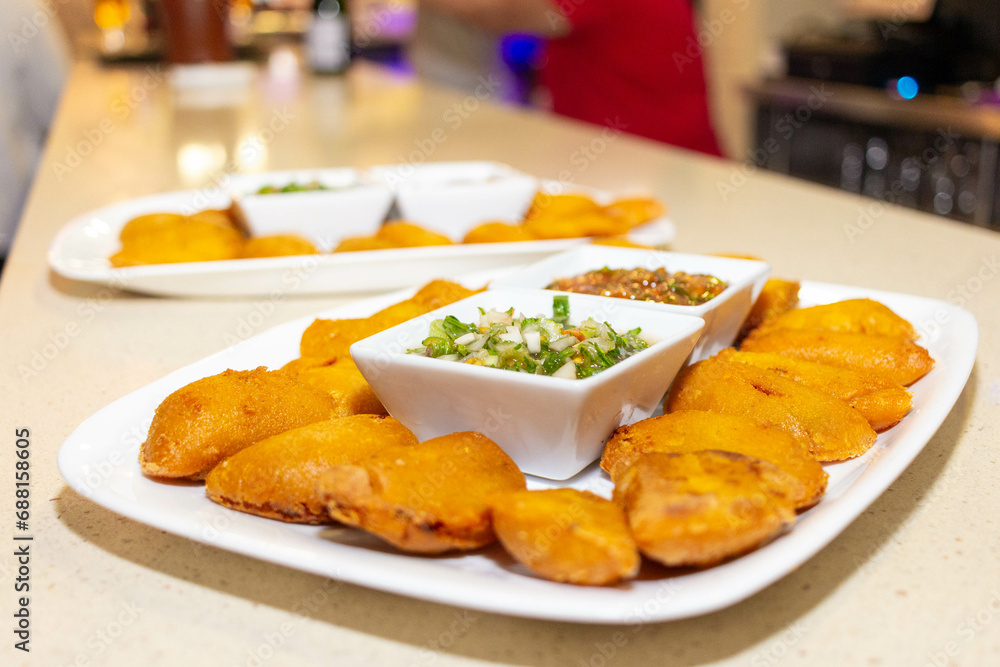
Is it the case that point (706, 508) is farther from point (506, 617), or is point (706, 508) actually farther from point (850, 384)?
point (850, 384)

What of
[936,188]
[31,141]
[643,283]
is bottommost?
[936,188]

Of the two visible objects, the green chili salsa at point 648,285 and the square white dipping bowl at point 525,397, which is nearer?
the square white dipping bowl at point 525,397

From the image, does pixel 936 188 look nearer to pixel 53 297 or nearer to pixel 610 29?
pixel 610 29

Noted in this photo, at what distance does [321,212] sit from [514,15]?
8.45 ft

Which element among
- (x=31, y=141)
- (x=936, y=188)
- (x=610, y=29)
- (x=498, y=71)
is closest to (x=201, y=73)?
(x=31, y=141)

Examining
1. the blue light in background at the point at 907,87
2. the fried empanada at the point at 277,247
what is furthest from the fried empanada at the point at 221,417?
the blue light in background at the point at 907,87

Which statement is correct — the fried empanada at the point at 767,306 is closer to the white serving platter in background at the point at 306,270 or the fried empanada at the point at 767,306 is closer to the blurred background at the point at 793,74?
the white serving platter in background at the point at 306,270

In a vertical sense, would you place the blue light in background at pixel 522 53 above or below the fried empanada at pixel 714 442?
below

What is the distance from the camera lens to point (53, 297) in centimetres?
181

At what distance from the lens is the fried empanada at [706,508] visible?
778mm

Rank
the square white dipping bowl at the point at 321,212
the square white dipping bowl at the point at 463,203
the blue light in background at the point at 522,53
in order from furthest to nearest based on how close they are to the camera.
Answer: the blue light in background at the point at 522,53 → the square white dipping bowl at the point at 463,203 → the square white dipping bowl at the point at 321,212

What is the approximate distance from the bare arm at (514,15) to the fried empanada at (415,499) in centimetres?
366

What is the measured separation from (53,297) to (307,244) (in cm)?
54

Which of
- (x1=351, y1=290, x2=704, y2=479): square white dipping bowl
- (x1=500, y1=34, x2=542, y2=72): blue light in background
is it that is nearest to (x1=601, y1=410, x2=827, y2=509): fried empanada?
(x1=351, y1=290, x2=704, y2=479): square white dipping bowl
